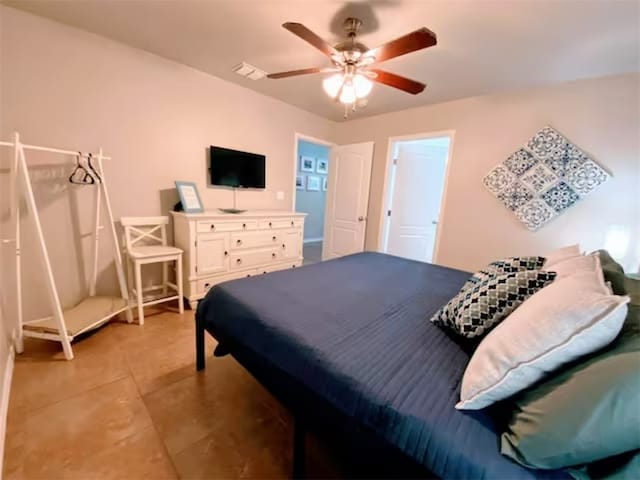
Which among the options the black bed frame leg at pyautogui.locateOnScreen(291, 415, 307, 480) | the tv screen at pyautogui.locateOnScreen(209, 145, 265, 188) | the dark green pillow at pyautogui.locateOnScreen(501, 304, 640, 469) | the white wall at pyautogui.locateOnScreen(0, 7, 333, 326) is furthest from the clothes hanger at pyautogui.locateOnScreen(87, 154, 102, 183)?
the dark green pillow at pyautogui.locateOnScreen(501, 304, 640, 469)

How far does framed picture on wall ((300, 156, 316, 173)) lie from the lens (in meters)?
6.08

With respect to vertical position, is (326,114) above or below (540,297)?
above

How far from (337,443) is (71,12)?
3.23m

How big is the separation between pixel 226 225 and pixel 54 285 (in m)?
1.40

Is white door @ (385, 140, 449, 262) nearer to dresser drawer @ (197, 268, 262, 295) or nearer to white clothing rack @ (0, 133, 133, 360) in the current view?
dresser drawer @ (197, 268, 262, 295)

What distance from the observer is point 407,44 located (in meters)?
1.49

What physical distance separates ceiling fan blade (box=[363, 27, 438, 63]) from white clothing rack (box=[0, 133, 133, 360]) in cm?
227

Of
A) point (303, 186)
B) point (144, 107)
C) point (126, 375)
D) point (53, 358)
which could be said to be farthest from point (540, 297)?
point (303, 186)

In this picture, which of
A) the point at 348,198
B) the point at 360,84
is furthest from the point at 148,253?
the point at 348,198

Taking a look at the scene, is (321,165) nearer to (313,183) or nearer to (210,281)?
(313,183)

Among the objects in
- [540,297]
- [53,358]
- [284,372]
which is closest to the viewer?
[540,297]

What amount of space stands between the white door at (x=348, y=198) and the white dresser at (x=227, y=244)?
104 cm

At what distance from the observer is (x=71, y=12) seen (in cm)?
199

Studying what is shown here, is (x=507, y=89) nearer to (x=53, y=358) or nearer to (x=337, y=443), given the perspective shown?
(x=337, y=443)
